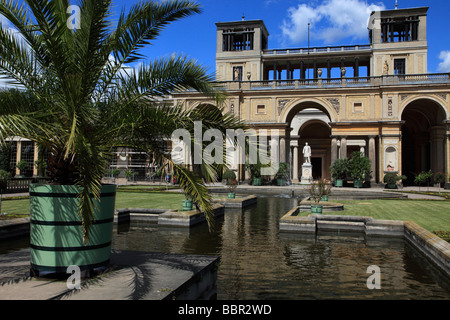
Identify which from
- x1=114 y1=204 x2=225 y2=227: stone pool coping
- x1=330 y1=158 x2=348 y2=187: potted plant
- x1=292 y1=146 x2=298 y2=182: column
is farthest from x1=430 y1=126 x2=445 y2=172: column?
x1=114 y1=204 x2=225 y2=227: stone pool coping

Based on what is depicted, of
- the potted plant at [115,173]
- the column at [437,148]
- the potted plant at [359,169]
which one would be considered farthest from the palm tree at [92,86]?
the column at [437,148]

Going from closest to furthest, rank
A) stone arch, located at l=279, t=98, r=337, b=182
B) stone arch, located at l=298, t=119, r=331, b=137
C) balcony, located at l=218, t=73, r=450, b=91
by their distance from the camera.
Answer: balcony, located at l=218, t=73, r=450, b=91
stone arch, located at l=279, t=98, r=337, b=182
stone arch, located at l=298, t=119, r=331, b=137

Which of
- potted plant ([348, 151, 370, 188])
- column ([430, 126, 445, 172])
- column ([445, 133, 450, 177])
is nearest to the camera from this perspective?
potted plant ([348, 151, 370, 188])

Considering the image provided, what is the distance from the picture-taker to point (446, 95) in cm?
3303

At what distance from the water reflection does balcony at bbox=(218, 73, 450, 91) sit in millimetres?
23885

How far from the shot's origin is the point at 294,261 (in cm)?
721

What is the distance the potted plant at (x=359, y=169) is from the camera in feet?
102

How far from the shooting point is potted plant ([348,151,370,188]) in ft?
102

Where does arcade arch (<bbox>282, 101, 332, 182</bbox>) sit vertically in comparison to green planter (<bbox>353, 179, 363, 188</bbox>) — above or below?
above

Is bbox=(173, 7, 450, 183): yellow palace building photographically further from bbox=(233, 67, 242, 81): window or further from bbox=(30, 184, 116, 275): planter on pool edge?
bbox=(30, 184, 116, 275): planter on pool edge

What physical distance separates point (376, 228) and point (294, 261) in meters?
3.77

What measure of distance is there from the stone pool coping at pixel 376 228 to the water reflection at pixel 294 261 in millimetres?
283

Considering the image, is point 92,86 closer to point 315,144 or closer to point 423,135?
point 423,135

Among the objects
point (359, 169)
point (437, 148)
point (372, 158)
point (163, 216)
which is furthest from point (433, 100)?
point (163, 216)
